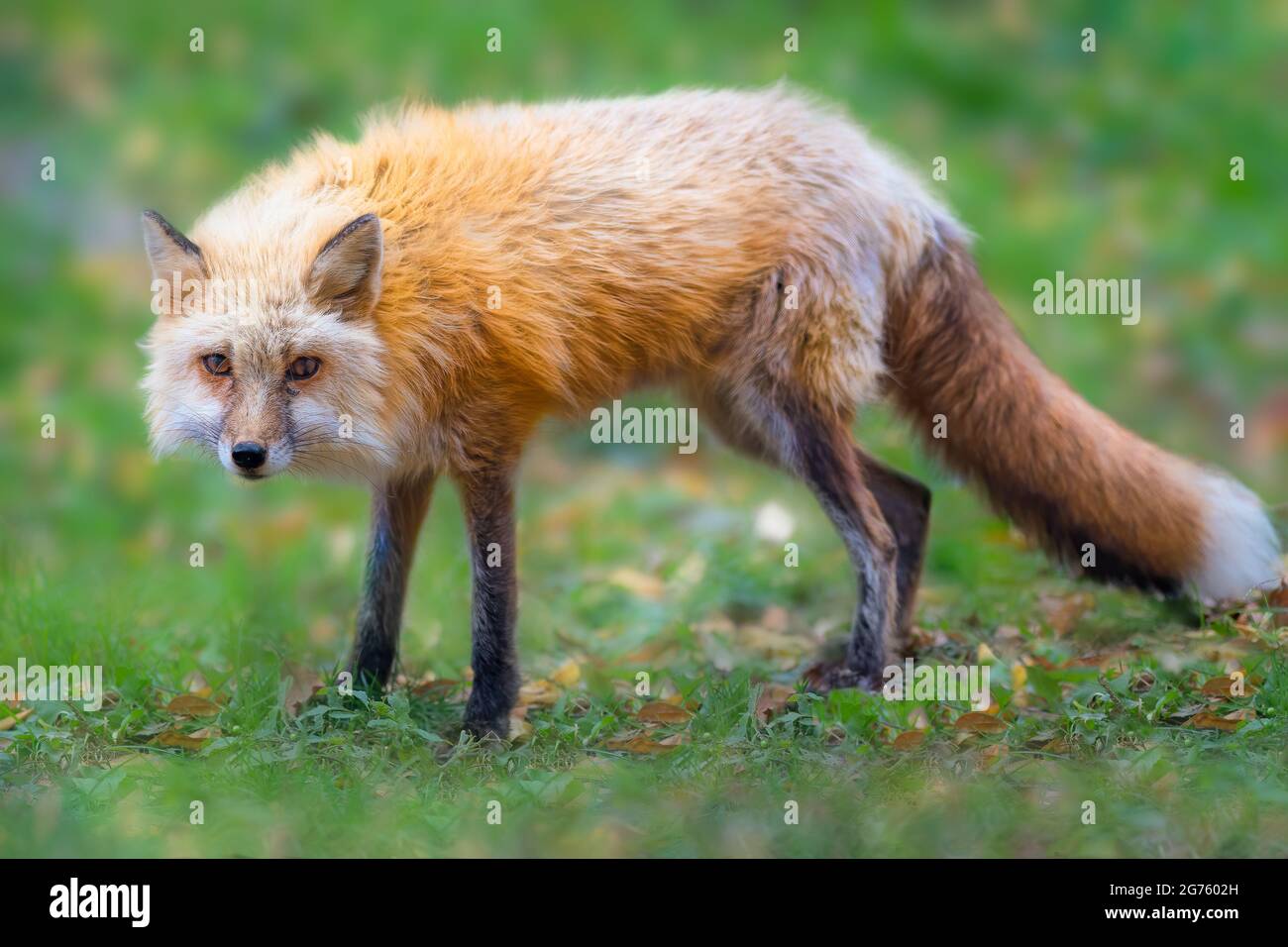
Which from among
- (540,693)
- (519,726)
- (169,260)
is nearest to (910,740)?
(519,726)

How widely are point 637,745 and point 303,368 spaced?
2015 mm

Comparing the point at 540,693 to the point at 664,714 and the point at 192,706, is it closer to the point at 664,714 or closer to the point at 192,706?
the point at 664,714

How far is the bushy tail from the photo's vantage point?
6156mm

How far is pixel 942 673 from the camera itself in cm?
592

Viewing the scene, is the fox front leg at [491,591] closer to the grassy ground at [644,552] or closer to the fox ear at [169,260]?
the grassy ground at [644,552]

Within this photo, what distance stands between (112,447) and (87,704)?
190 inches

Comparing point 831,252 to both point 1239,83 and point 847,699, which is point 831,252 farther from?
point 1239,83

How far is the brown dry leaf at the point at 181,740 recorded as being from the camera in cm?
551

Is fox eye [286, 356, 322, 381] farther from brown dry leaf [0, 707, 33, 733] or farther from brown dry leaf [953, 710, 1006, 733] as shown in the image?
brown dry leaf [953, 710, 1006, 733]

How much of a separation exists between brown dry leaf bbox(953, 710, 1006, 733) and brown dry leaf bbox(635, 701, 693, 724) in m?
1.13

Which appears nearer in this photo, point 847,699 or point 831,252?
point 847,699

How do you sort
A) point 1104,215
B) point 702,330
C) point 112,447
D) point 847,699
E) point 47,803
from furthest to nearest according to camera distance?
1. point 1104,215
2. point 112,447
3. point 702,330
4. point 847,699
5. point 47,803

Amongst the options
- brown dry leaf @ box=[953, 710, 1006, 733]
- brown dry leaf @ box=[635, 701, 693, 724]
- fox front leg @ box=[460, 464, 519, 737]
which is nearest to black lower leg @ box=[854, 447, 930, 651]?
brown dry leaf @ box=[953, 710, 1006, 733]

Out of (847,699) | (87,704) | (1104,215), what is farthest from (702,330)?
(1104,215)
